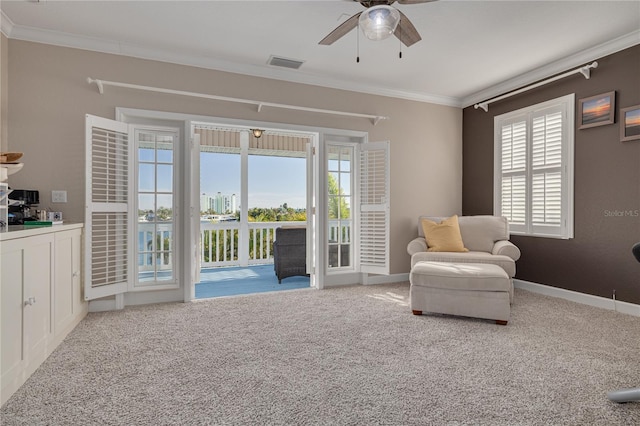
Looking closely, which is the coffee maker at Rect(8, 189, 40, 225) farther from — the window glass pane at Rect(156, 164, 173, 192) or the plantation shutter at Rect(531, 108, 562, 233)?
the plantation shutter at Rect(531, 108, 562, 233)

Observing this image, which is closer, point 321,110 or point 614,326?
point 614,326

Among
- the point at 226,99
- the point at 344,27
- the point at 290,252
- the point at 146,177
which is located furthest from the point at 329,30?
the point at 290,252

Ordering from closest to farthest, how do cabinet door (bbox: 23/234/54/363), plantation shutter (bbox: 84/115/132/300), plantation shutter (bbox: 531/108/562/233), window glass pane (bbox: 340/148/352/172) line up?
cabinet door (bbox: 23/234/54/363) → plantation shutter (bbox: 84/115/132/300) → plantation shutter (bbox: 531/108/562/233) → window glass pane (bbox: 340/148/352/172)

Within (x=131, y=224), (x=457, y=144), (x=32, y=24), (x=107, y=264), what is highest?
(x=32, y=24)

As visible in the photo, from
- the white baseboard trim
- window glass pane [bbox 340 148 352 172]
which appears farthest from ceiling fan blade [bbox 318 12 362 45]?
the white baseboard trim

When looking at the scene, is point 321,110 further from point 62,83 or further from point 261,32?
point 62,83

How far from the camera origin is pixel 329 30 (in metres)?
3.30

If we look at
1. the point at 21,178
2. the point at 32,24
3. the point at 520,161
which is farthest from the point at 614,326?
the point at 32,24

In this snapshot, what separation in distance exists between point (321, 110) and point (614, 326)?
12.0ft

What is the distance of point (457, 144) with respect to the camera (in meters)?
5.44

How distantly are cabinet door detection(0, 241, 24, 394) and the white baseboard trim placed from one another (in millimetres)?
4910

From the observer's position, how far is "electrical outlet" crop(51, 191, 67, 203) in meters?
3.30

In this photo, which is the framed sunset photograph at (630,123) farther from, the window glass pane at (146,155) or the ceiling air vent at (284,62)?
the window glass pane at (146,155)

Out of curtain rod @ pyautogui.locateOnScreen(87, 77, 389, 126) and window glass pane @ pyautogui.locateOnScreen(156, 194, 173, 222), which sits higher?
curtain rod @ pyautogui.locateOnScreen(87, 77, 389, 126)
